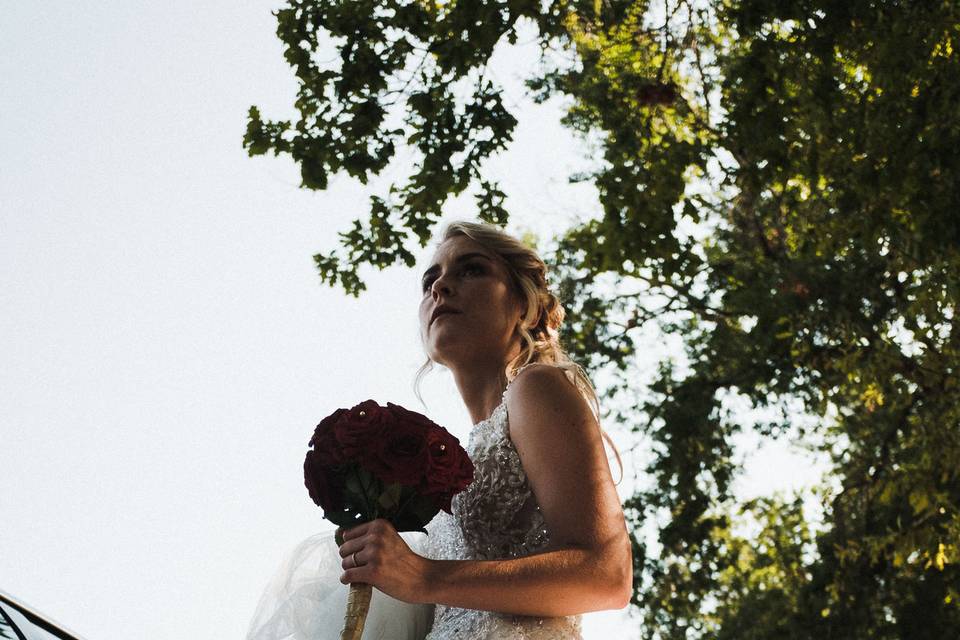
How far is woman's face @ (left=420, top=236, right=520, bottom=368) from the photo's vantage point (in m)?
3.01

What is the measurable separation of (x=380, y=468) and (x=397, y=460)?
0.04 metres

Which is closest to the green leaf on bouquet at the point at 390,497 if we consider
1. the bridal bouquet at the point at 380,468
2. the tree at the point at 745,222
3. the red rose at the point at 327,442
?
the bridal bouquet at the point at 380,468

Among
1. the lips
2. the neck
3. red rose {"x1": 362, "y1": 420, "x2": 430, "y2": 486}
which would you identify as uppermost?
the lips

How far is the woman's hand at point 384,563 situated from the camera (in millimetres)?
2055

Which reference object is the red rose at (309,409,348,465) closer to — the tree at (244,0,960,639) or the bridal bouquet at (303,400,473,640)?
the bridal bouquet at (303,400,473,640)

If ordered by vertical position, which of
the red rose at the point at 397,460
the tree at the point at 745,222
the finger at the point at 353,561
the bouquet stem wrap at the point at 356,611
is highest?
the tree at the point at 745,222

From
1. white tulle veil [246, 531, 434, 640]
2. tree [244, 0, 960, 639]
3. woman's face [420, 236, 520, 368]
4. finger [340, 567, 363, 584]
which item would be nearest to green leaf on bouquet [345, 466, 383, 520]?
finger [340, 567, 363, 584]

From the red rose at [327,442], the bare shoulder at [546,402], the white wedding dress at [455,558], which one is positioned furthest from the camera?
the white wedding dress at [455,558]

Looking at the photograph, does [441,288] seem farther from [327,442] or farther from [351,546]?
[351,546]

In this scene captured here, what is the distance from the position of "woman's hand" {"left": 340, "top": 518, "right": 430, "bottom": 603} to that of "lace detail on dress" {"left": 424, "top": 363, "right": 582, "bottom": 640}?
360 mm

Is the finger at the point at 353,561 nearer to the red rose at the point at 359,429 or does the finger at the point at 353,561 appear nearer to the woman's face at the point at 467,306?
the red rose at the point at 359,429

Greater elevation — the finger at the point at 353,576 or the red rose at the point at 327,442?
the red rose at the point at 327,442

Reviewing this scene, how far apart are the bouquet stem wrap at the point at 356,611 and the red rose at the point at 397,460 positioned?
22cm

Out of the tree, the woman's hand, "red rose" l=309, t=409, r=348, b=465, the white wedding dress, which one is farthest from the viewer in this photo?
the tree
